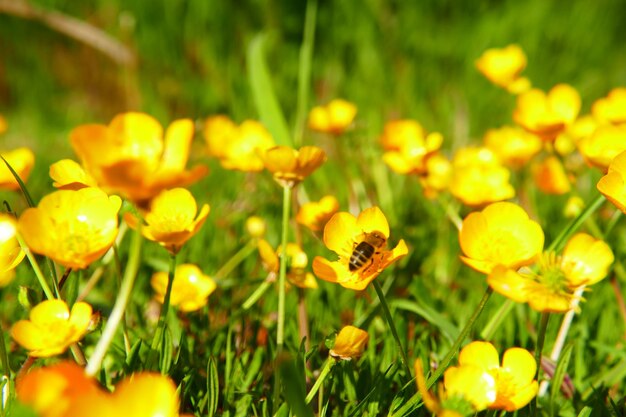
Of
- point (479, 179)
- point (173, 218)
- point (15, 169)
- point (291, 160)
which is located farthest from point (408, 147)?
point (15, 169)

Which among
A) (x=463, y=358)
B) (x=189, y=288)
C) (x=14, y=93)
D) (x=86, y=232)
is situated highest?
(x=86, y=232)

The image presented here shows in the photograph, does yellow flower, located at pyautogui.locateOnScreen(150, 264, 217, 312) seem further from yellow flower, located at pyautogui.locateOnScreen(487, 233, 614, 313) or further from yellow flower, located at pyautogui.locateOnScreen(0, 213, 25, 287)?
yellow flower, located at pyautogui.locateOnScreen(487, 233, 614, 313)

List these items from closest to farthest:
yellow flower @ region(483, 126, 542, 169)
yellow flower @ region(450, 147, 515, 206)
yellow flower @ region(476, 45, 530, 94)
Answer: yellow flower @ region(450, 147, 515, 206)
yellow flower @ region(483, 126, 542, 169)
yellow flower @ region(476, 45, 530, 94)

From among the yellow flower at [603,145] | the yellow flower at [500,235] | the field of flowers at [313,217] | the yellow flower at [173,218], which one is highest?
the yellow flower at [603,145]

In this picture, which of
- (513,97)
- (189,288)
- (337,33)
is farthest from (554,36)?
(189,288)

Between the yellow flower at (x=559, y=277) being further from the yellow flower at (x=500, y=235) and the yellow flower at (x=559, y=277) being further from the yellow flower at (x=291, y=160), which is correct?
the yellow flower at (x=291, y=160)

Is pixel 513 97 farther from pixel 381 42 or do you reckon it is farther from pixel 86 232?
pixel 86 232

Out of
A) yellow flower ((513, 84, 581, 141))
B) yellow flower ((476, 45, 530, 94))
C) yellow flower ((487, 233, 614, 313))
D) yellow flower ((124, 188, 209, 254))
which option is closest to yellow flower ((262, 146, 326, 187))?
yellow flower ((124, 188, 209, 254))

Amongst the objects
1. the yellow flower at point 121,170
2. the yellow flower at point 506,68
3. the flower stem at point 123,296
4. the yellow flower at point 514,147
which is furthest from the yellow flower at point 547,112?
the flower stem at point 123,296
